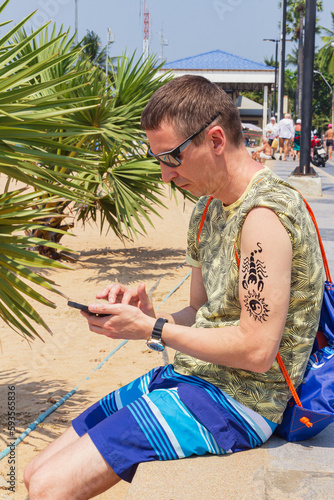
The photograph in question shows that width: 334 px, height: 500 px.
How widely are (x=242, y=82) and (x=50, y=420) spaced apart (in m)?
37.9

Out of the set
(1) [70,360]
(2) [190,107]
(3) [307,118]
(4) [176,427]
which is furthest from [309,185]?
(4) [176,427]

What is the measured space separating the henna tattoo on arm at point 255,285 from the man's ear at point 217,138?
309mm

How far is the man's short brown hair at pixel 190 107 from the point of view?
1675mm

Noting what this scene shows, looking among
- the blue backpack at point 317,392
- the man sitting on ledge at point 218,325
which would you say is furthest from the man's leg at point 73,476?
the blue backpack at point 317,392

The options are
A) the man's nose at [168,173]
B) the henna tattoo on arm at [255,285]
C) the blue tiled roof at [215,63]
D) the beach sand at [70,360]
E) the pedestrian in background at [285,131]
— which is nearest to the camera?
the henna tattoo on arm at [255,285]

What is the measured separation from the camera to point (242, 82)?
A: 3922 cm

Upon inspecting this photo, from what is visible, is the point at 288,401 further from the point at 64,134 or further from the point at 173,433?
the point at 64,134

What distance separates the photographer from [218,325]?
1.79 meters

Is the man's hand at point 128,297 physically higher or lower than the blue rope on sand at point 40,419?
higher

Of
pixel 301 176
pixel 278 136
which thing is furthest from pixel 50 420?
pixel 278 136

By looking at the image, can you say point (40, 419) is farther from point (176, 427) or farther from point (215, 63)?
point (215, 63)

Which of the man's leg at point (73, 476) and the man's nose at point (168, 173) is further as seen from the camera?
the man's nose at point (168, 173)

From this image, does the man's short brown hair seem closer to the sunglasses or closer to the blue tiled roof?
the sunglasses

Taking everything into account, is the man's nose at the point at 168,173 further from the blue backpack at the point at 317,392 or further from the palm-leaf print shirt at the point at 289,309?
the blue backpack at the point at 317,392
